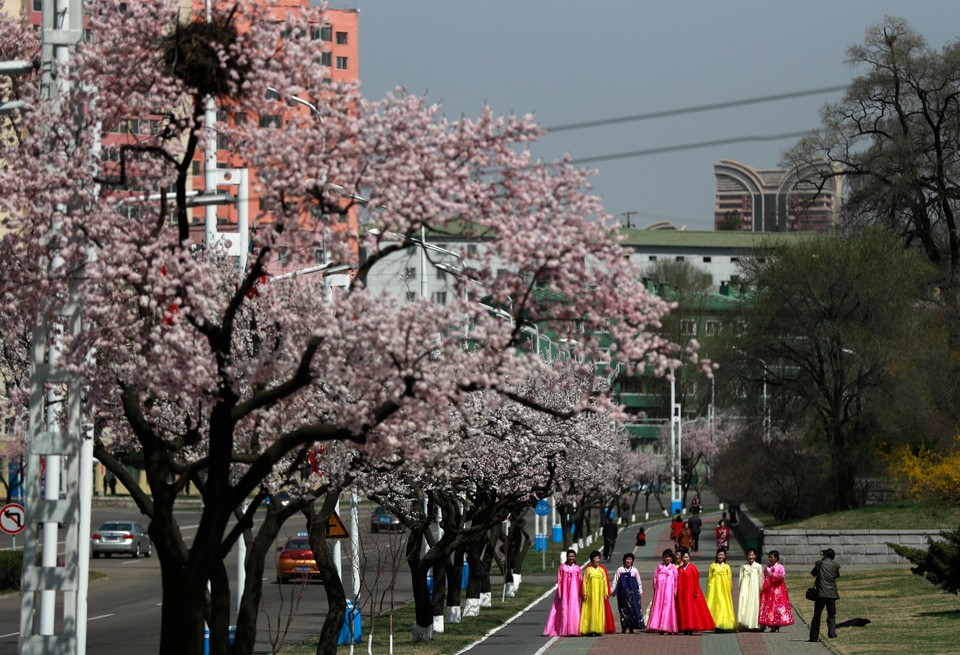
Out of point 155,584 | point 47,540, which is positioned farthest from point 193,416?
point 155,584

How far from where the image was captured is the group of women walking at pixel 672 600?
29672mm

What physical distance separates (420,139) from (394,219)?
31.7 inches

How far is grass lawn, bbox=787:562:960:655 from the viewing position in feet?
81.5

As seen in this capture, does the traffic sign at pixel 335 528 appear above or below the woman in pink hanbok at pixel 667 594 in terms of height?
above

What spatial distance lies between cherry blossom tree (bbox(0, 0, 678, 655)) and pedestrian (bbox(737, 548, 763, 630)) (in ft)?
60.0

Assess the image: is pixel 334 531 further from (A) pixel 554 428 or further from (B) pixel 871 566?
(B) pixel 871 566

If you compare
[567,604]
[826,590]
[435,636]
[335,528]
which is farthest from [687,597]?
[335,528]

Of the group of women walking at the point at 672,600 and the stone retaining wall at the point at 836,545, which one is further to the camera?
the stone retaining wall at the point at 836,545

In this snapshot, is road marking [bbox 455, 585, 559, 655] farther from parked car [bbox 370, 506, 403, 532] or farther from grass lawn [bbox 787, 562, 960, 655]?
grass lawn [bbox 787, 562, 960, 655]

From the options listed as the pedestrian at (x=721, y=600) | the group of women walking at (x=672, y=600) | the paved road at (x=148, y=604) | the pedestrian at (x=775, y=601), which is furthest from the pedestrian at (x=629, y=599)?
the paved road at (x=148, y=604)

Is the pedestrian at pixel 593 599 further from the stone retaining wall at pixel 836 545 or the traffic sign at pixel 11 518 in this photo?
the stone retaining wall at pixel 836 545

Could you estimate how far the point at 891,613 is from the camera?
3128 cm

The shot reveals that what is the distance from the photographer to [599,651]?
26.3 metres

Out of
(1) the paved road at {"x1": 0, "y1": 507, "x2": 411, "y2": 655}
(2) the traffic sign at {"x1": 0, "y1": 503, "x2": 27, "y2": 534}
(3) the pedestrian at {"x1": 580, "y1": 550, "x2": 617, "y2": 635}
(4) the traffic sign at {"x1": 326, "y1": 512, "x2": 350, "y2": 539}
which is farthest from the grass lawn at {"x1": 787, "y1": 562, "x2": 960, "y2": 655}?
(2) the traffic sign at {"x1": 0, "y1": 503, "x2": 27, "y2": 534}
